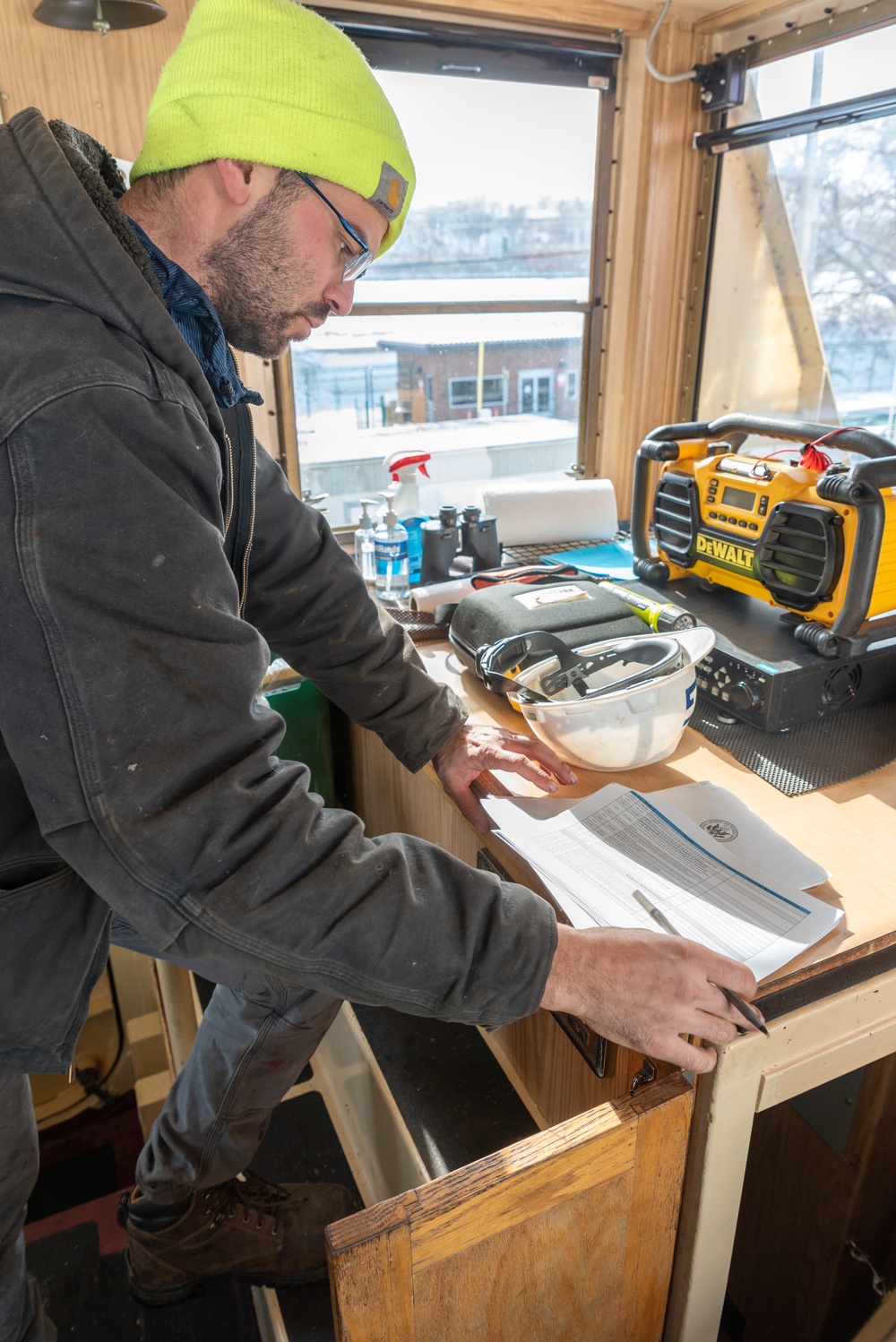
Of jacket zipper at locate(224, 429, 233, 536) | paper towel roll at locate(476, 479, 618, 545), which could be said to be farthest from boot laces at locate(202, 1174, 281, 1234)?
paper towel roll at locate(476, 479, 618, 545)

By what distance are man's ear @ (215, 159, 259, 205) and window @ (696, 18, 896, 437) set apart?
166 cm

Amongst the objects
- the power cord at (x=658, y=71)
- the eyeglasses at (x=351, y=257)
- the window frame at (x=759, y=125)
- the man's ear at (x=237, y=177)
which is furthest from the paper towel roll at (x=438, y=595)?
the power cord at (x=658, y=71)

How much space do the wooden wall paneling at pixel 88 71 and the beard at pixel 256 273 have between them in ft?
4.01

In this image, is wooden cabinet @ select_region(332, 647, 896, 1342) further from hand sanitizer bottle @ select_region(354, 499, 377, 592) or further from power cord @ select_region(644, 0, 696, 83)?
power cord @ select_region(644, 0, 696, 83)

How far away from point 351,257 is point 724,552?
2.38 feet

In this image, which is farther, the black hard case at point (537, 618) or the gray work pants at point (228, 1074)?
the black hard case at point (537, 618)

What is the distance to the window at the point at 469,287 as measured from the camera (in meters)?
2.10

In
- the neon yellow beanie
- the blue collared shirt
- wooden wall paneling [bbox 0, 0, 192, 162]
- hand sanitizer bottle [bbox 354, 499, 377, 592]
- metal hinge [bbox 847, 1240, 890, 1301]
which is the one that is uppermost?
wooden wall paneling [bbox 0, 0, 192, 162]

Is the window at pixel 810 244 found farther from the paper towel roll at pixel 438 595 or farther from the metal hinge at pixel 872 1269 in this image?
the metal hinge at pixel 872 1269

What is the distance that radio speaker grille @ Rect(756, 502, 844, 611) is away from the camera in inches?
44.4

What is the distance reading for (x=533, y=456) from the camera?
2535mm

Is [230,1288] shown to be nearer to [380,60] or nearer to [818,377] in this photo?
[818,377]

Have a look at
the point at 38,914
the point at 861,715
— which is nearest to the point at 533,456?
the point at 861,715

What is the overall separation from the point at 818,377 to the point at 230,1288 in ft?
7.52
